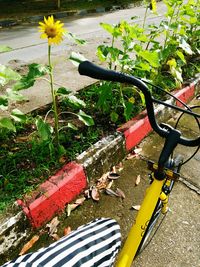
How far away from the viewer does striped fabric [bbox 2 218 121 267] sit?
1.44 m

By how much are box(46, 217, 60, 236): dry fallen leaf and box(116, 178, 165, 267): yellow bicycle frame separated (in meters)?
0.98

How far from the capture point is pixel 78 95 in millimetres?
3881

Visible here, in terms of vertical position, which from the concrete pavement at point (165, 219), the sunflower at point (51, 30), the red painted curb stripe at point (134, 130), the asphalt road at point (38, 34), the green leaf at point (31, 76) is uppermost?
the sunflower at point (51, 30)

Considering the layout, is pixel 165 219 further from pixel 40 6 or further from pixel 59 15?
pixel 40 6

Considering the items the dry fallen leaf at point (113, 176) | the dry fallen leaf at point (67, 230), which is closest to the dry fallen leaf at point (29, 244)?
the dry fallen leaf at point (67, 230)

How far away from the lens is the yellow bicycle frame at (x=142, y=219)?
4.99 ft

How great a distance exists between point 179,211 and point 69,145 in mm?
1175

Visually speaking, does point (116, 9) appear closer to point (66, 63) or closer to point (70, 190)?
point (66, 63)

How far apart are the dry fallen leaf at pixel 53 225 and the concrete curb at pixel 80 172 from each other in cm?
5

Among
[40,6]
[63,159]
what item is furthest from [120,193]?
[40,6]

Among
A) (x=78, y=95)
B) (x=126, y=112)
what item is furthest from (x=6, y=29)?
(x=126, y=112)

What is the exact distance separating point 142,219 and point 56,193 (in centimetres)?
108

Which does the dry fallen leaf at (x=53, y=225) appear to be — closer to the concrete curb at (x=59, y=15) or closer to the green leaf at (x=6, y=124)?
the green leaf at (x=6, y=124)

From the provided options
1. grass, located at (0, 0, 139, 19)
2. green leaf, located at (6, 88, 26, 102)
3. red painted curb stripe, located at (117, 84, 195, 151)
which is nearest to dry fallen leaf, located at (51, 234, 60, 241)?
green leaf, located at (6, 88, 26, 102)
